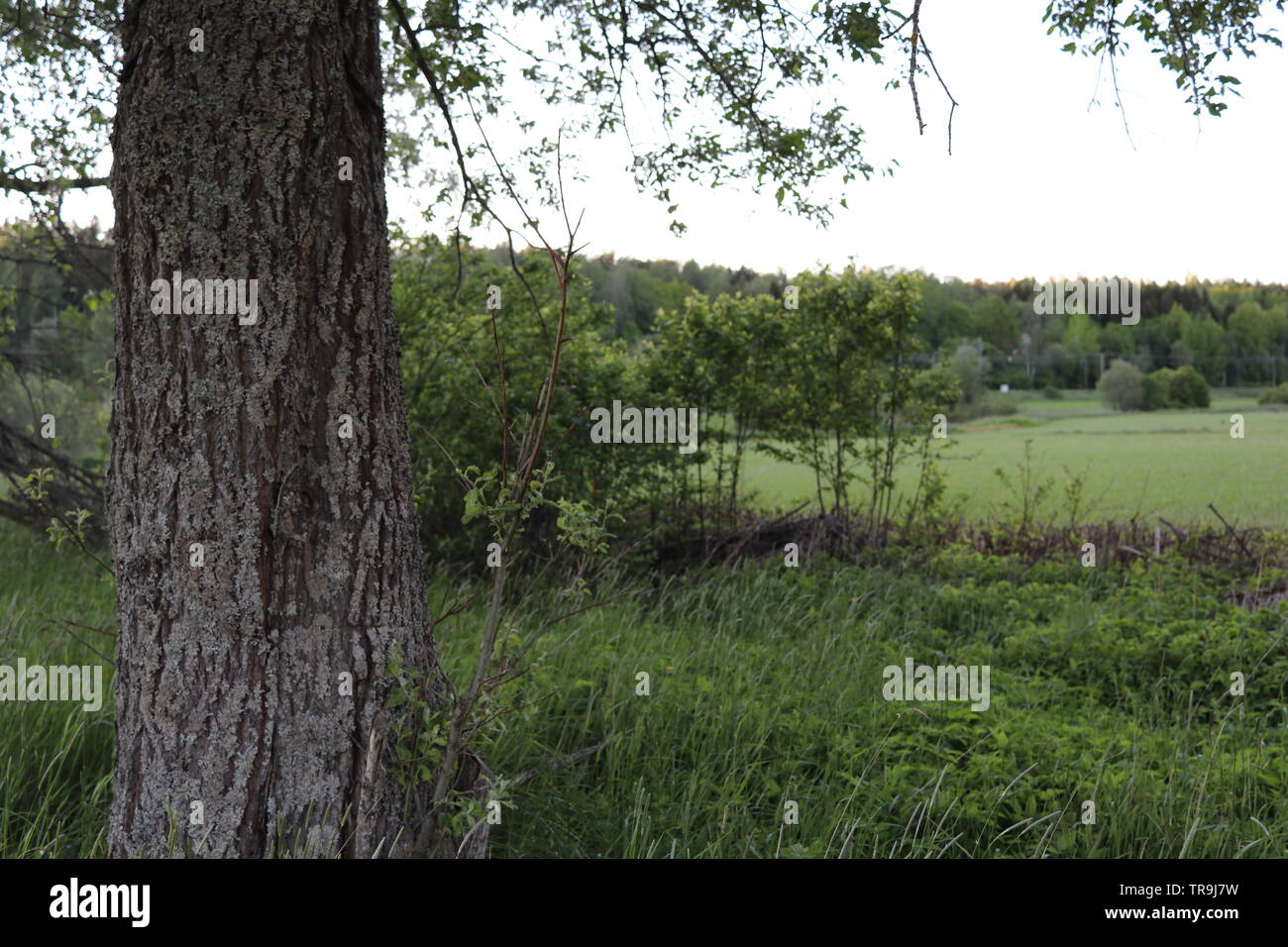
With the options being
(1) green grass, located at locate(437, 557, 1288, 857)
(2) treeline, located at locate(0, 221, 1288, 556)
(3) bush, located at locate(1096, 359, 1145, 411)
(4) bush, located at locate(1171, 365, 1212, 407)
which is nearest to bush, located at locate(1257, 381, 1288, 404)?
(4) bush, located at locate(1171, 365, 1212, 407)

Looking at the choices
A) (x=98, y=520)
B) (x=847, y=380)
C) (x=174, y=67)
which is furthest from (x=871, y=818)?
(x=98, y=520)

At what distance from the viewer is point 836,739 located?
14.4 ft

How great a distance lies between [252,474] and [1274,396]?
18.2 metres

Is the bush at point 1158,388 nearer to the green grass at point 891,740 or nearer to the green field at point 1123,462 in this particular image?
the green field at point 1123,462

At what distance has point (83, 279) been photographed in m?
9.28

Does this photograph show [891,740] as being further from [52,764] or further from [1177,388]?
[1177,388]

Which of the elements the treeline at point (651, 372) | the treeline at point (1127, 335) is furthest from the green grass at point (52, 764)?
the treeline at point (1127, 335)

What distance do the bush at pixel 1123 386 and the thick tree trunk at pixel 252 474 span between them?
1833cm

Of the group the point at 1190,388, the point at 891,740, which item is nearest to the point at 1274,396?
the point at 1190,388

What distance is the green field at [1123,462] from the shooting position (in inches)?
452

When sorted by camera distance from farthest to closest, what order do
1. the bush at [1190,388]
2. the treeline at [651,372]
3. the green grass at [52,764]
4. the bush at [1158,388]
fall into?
the bush at [1158,388], the bush at [1190,388], the treeline at [651,372], the green grass at [52,764]

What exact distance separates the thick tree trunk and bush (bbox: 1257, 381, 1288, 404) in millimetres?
17719

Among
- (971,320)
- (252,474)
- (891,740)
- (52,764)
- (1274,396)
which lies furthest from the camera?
(1274,396)

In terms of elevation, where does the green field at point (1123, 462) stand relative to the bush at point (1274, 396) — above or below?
below
